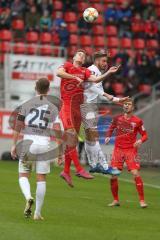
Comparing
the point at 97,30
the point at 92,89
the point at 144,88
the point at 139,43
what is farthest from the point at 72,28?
the point at 92,89

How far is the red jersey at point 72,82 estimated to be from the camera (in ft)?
52.7

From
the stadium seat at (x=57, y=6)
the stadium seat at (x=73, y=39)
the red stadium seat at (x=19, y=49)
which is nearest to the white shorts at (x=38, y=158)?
the red stadium seat at (x=19, y=49)

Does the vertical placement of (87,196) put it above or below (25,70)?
below

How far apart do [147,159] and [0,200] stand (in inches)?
435

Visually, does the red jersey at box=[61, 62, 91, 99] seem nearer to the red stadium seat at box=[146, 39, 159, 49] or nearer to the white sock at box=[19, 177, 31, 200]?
the white sock at box=[19, 177, 31, 200]

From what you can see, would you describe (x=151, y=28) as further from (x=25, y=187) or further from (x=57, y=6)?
(x=25, y=187)

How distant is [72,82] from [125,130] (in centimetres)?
136

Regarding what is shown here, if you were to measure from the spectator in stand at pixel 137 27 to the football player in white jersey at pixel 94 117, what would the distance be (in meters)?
18.4

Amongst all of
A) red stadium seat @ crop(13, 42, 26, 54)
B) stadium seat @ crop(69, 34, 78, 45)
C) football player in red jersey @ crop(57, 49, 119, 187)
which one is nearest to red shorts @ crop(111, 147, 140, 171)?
football player in red jersey @ crop(57, 49, 119, 187)

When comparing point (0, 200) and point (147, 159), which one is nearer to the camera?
point (0, 200)

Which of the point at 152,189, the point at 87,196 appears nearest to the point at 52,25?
the point at 152,189

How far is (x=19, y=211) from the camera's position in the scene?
45.8 feet

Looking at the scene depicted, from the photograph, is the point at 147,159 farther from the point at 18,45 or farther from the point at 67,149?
the point at 67,149

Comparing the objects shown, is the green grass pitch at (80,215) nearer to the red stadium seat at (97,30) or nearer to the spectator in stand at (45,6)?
the spectator in stand at (45,6)
